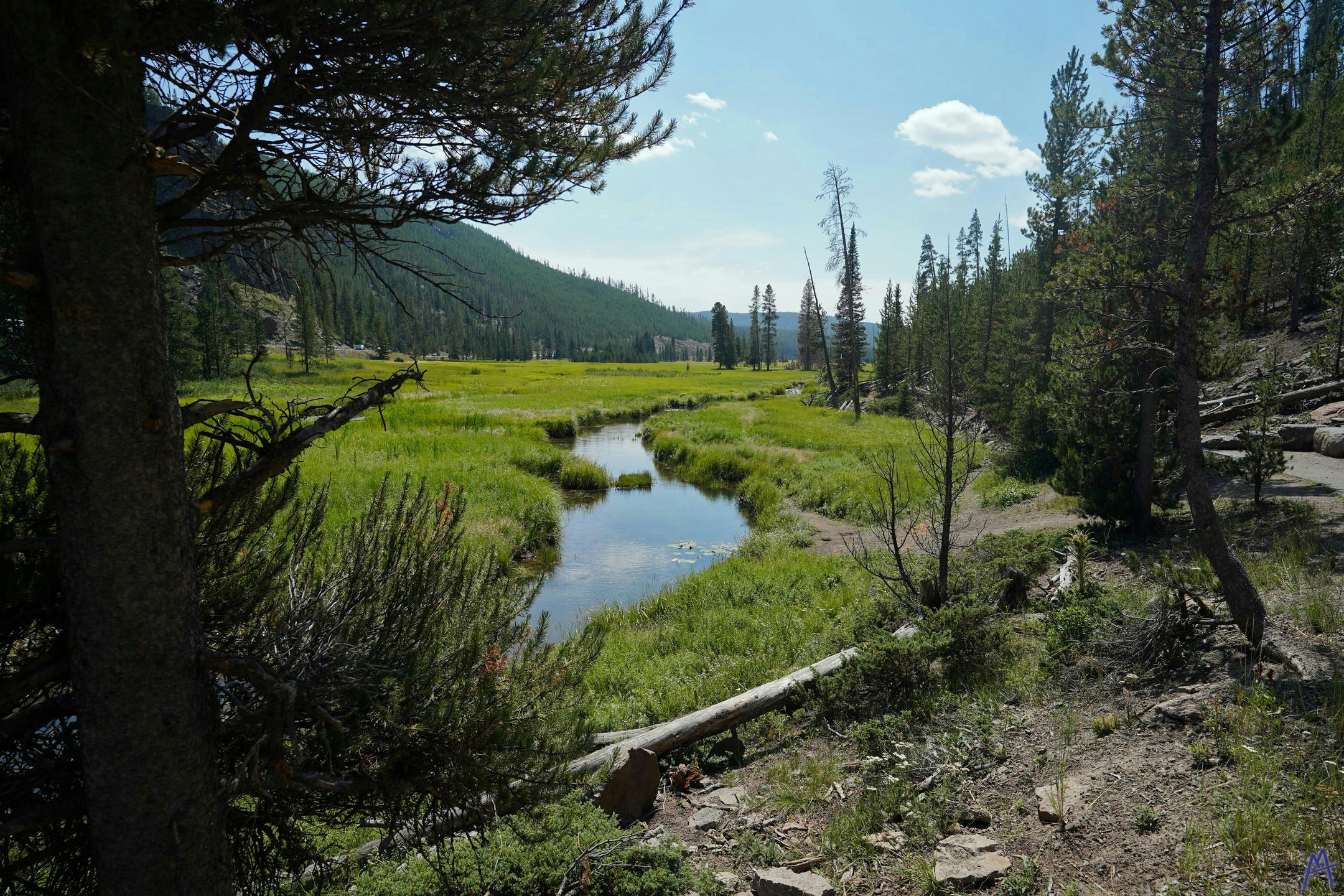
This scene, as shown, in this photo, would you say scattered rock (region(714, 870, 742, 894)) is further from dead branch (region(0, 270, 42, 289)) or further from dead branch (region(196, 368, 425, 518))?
dead branch (region(0, 270, 42, 289))

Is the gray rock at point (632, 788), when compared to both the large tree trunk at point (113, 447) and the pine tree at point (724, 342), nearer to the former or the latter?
the large tree trunk at point (113, 447)

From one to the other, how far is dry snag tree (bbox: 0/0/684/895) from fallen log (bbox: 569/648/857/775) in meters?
3.07

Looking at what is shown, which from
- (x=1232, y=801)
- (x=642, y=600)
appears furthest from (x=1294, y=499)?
(x=642, y=600)

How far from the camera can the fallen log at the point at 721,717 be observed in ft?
19.4

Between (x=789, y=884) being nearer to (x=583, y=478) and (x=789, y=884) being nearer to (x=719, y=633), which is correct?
(x=719, y=633)

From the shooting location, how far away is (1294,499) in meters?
10.6

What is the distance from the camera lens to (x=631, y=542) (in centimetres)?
1608

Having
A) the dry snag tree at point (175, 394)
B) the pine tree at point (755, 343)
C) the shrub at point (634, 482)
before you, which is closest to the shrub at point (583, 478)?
the shrub at point (634, 482)

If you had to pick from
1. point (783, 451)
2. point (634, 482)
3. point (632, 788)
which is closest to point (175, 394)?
point (632, 788)

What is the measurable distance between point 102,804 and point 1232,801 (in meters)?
5.58

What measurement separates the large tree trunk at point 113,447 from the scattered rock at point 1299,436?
2135 centimetres

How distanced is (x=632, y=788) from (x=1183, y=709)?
14.7ft

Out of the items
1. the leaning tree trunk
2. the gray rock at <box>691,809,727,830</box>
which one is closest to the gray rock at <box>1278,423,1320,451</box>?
the leaning tree trunk

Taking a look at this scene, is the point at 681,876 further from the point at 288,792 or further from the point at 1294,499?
the point at 1294,499
